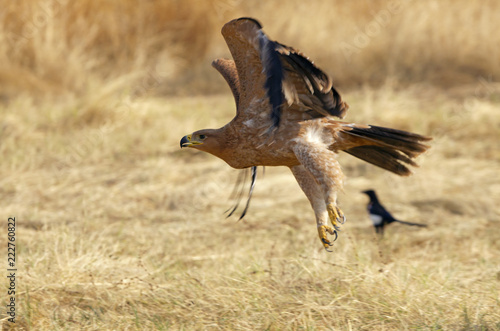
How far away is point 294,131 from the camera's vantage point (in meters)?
4.04

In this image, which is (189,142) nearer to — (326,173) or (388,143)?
(326,173)

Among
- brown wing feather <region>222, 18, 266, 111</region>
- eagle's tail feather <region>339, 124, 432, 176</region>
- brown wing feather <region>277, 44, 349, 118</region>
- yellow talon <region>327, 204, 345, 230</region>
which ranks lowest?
yellow talon <region>327, 204, 345, 230</region>

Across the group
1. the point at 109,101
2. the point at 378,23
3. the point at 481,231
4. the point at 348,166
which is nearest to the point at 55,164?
the point at 109,101

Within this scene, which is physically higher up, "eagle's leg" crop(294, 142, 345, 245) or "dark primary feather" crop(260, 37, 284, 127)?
"dark primary feather" crop(260, 37, 284, 127)

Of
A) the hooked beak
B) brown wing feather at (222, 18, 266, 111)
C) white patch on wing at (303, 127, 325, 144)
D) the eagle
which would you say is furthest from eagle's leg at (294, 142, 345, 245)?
the hooked beak

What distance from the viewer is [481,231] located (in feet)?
18.0

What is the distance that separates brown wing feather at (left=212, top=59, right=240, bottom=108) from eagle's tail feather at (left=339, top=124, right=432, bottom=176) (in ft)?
2.51

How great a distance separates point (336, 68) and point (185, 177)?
14.8ft

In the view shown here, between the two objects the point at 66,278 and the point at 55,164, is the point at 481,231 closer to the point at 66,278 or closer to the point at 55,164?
the point at 66,278

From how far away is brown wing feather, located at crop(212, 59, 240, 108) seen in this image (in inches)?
175

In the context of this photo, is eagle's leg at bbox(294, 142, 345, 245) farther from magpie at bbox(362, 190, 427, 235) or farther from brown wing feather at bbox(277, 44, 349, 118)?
magpie at bbox(362, 190, 427, 235)

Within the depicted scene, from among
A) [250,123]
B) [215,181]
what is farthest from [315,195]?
[215,181]

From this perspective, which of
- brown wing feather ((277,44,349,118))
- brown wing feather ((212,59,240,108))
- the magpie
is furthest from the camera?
the magpie

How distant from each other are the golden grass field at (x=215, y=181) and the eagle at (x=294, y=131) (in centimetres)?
60
